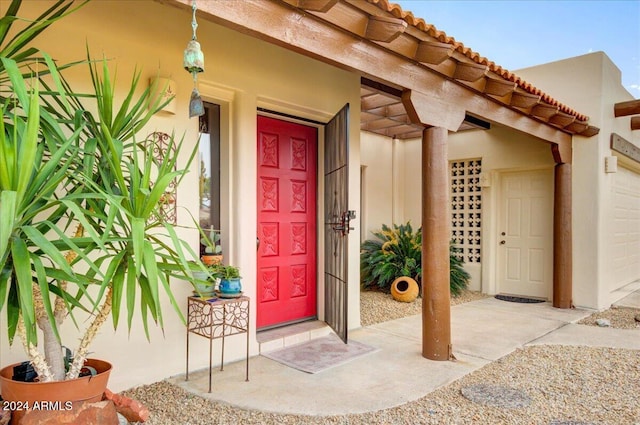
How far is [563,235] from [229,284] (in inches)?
202

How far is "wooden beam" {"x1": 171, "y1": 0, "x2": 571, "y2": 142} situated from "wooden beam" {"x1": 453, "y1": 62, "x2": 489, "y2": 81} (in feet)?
0.42

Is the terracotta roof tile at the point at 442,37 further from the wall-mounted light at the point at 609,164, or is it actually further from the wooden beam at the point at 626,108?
the wooden beam at the point at 626,108

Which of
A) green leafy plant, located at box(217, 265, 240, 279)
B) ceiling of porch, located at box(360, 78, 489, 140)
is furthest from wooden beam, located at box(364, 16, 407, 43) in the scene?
green leafy plant, located at box(217, 265, 240, 279)

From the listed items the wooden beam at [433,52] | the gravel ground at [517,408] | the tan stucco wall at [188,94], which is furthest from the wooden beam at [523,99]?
the gravel ground at [517,408]

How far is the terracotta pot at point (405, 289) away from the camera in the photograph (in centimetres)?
649

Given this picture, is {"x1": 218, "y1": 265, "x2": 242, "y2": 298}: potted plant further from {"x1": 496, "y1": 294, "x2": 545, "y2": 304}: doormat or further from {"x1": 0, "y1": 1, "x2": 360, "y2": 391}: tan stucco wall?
{"x1": 496, "y1": 294, "x2": 545, "y2": 304}: doormat

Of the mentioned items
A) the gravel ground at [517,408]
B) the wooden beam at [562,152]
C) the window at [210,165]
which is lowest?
the gravel ground at [517,408]

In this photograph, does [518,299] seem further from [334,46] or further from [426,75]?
[334,46]

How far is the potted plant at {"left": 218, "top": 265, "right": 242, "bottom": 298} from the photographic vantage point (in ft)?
10.6

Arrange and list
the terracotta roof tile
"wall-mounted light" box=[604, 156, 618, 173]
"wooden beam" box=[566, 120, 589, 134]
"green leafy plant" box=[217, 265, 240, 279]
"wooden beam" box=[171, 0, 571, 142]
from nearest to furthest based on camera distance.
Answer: "wooden beam" box=[171, 0, 571, 142] < the terracotta roof tile < "green leafy plant" box=[217, 265, 240, 279] < "wooden beam" box=[566, 120, 589, 134] < "wall-mounted light" box=[604, 156, 618, 173]

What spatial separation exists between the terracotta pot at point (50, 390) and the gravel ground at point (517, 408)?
2.76ft

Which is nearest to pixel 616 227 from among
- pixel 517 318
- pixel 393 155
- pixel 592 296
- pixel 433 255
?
pixel 592 296

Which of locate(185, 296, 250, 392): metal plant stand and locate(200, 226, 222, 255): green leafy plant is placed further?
locate(200, 226, 222, 255): green leafy plant

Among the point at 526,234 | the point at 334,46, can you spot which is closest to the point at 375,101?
the point at 334,46
